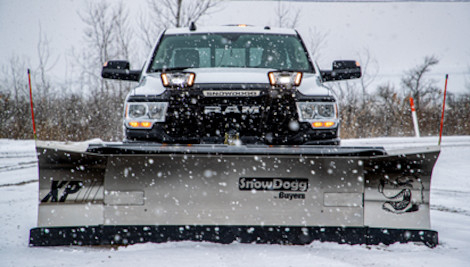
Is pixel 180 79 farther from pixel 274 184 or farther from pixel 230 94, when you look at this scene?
pixel 274 184

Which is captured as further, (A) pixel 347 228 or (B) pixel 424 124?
(B) pixel 424 124

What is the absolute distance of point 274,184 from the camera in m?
2.62

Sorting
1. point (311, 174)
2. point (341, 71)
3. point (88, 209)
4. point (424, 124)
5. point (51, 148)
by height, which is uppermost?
point (341, 71)

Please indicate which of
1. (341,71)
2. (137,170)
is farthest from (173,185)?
(341,71)

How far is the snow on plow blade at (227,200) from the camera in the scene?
260cm

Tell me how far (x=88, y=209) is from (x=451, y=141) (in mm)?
10260

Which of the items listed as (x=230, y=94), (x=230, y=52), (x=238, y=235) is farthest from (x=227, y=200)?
(x=230, y=52)

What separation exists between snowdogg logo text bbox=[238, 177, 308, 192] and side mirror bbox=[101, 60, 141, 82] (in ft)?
7.01

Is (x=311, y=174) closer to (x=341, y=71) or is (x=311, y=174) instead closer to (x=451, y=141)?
(x=341, y=71)

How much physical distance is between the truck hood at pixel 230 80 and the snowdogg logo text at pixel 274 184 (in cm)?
88

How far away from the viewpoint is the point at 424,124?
15445 mm

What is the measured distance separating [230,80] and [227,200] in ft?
3.45

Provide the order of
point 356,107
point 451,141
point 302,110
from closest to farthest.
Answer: point 302,110, point 451,141, point 356,107

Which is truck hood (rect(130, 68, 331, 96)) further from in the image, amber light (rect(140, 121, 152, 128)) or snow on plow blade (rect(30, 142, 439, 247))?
snow on plow blade (rect(30, 142, 439, 247))
